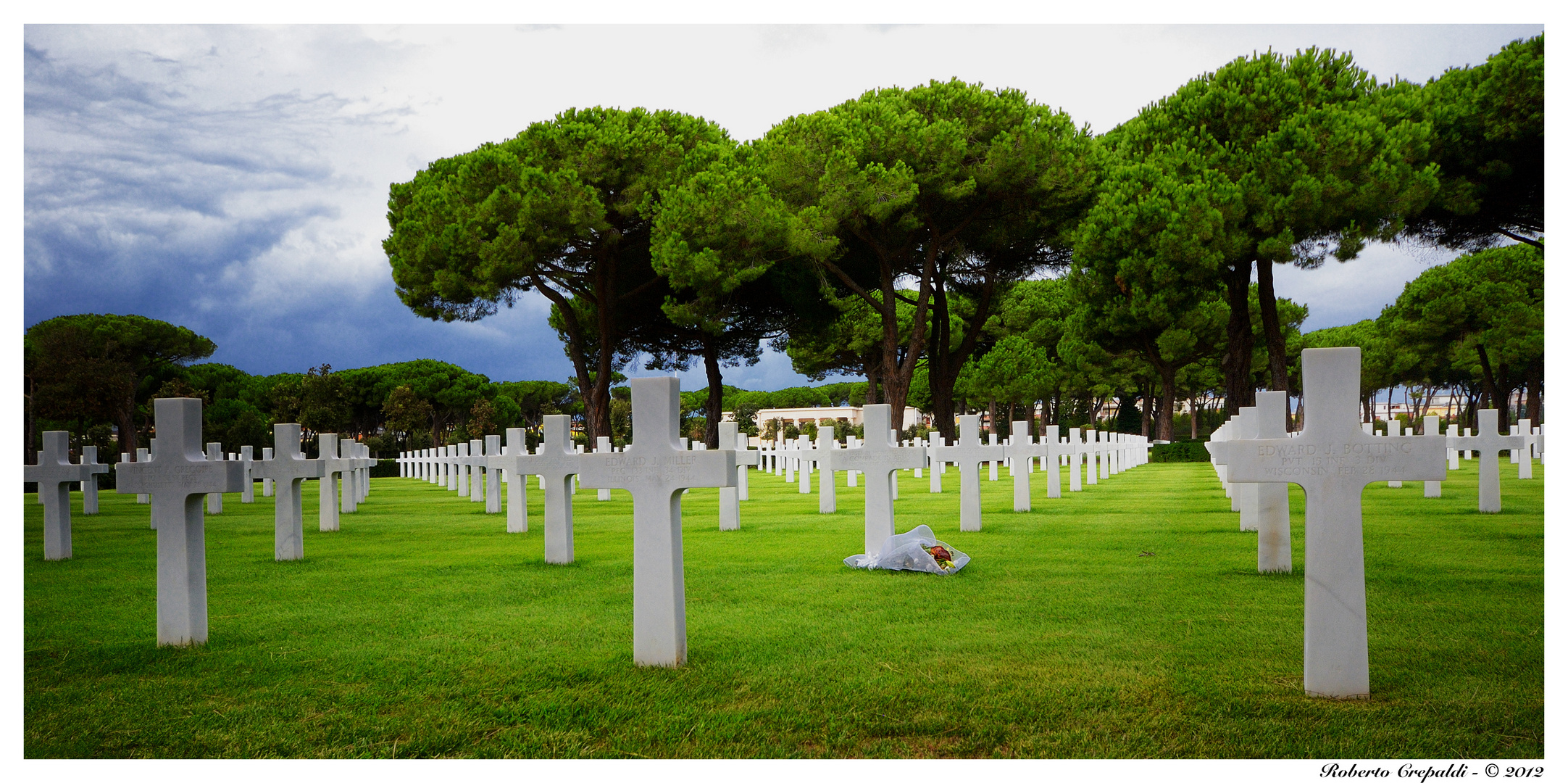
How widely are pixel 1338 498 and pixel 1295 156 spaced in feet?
64.9

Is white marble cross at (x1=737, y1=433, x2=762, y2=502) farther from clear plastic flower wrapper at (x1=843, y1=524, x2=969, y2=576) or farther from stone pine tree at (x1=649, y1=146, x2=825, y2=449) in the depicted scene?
stone pine tree at (x1=649, y1=146, x2=825, y2=449)

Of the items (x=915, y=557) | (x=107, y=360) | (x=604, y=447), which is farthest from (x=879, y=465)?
(x=107, y=360)

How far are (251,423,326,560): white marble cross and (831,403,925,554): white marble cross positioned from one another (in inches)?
185

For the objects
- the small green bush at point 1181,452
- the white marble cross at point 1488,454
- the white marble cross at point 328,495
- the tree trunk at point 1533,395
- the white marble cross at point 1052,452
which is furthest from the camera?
the tree trunk at point 1533,395

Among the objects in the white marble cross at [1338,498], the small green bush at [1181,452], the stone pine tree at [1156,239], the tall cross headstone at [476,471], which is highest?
the stone pine tree at [1156,239]

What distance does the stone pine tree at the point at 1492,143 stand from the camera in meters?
18.6

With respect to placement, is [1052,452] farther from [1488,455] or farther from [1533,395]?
[1533,395]

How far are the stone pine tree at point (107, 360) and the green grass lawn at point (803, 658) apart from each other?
80.5 feet

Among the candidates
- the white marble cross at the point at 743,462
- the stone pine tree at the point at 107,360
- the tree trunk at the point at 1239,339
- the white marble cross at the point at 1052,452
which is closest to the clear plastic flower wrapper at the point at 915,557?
the white marble cross at the point at 743,462

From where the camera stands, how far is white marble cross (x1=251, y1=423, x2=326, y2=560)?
8.09 metres

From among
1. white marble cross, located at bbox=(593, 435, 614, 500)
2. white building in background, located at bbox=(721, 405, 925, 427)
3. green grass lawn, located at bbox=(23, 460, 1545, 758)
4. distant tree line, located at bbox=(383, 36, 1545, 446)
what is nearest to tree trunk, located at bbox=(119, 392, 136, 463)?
distant tree line, located at bbox=(383, 36, 1545, 446)

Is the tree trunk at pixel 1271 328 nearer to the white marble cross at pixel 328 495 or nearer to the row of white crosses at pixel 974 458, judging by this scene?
the row of white crosses at pixel 974 458

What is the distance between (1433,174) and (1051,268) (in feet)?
33.4

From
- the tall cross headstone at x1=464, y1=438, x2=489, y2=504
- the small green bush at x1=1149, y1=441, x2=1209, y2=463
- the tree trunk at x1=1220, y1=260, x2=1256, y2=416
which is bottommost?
the small green bush at x1=1149, y1=441, x2=1209, y2=463
